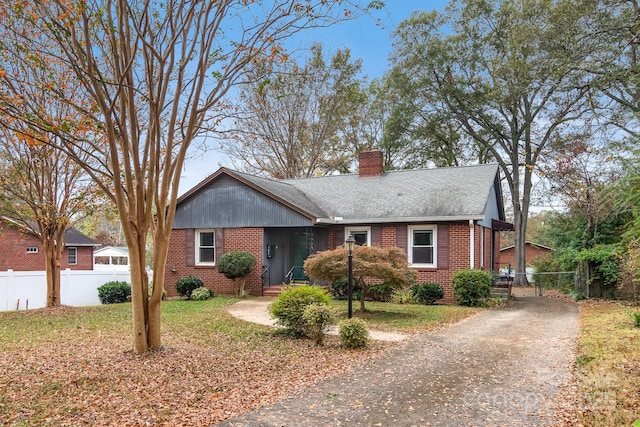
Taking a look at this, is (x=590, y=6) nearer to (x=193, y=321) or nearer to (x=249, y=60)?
(x=249, y=60)

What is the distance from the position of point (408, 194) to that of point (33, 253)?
2307 centimetres

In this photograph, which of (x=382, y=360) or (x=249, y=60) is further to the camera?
(x=249, y=60)

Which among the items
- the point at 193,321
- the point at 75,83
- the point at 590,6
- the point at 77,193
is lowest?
the point at 193,321

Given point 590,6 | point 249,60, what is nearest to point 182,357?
point 249,60

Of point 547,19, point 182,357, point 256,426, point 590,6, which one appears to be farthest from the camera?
Answer: point 547,19

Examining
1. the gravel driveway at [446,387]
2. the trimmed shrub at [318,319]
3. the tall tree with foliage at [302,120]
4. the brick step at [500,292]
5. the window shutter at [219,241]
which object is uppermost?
the tall tree with foliage at [302,120]

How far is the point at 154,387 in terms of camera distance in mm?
5641

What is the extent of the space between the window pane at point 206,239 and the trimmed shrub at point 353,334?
11.4 m

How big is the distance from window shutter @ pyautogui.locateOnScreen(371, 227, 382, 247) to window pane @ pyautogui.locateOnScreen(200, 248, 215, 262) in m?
6.44

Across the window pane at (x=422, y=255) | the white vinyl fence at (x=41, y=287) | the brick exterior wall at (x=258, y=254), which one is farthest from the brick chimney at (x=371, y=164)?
the white vinyl fence at (x=41, y=287)

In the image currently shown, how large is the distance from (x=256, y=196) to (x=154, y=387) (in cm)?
1209

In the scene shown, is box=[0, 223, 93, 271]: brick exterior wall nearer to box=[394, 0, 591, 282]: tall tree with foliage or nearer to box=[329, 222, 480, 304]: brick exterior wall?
box=[329, 222, 480, 304]: brick exterior wall

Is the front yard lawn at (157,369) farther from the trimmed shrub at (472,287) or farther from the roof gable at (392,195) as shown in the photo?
the roof gable at (392,195)

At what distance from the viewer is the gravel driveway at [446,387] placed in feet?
15.5
